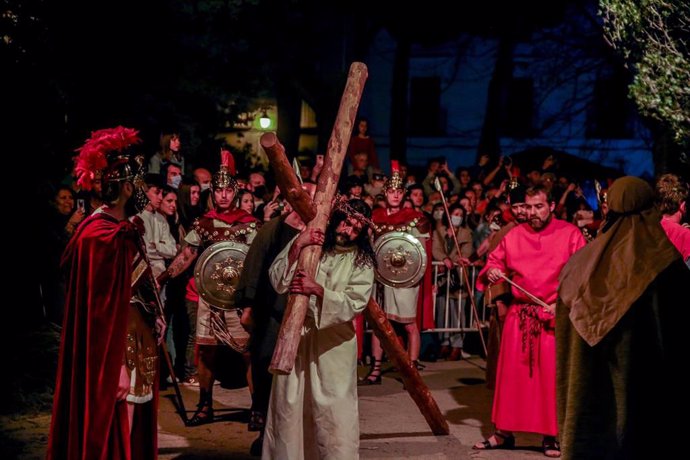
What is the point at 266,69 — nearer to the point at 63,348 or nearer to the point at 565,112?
the point at 63,348

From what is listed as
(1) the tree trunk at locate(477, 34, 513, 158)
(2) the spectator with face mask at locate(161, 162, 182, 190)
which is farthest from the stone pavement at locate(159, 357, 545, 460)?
(1) the tree trunk at locate(477, 34, 513, 158)

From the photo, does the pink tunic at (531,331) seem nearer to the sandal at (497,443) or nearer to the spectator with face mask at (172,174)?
the sandal at (497,443)

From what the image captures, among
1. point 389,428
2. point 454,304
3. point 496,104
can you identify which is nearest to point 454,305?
point 454,304

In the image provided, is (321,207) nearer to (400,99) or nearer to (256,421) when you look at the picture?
(256,421)

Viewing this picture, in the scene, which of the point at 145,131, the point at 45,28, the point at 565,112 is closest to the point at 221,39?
the point at 145,131

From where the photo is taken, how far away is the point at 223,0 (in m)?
19.5

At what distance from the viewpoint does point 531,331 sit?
8.64 m

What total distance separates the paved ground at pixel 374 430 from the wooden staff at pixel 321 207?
216 centimetres

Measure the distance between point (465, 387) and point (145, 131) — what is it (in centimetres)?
805

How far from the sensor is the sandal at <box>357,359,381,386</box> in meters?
11.8

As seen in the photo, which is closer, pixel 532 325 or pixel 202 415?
pixel 532 325

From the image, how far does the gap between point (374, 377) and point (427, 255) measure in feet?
5.23

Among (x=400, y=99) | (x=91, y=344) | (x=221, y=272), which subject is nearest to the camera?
(x=91, y=344)

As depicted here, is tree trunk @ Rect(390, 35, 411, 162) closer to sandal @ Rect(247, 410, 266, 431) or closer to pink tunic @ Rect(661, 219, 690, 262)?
pink tunic @ Rect(661, 219, 690, 262)
